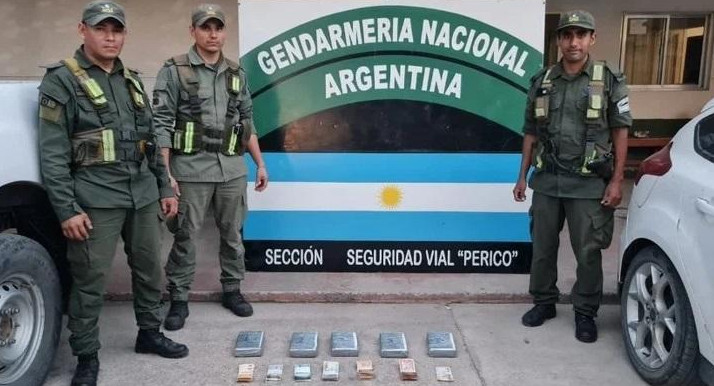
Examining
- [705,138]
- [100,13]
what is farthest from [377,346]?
[100,13]

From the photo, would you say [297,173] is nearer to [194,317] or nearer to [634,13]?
[194,317]

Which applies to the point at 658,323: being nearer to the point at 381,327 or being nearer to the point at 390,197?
the point at 381,327

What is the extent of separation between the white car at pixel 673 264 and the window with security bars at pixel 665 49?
601 centimetres

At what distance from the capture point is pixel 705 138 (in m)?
3.35

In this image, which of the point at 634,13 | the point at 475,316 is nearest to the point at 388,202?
the point at 475,316

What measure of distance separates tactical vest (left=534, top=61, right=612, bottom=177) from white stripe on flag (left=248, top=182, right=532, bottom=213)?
90cm

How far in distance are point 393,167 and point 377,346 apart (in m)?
1.46

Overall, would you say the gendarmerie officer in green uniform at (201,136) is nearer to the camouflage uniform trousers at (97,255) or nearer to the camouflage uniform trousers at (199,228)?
the camouflage uniform trousers at (199,228)

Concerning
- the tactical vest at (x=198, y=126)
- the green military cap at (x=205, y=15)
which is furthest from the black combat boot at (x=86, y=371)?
the green military cap at (x=205, y=15)

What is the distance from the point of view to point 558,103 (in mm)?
3936

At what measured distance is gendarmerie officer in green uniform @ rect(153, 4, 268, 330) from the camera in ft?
13.1

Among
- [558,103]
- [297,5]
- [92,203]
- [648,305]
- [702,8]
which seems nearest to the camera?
[92,203]

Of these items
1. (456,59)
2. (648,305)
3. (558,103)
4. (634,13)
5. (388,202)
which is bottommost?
(648,305)

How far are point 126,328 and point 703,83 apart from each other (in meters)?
8.22
